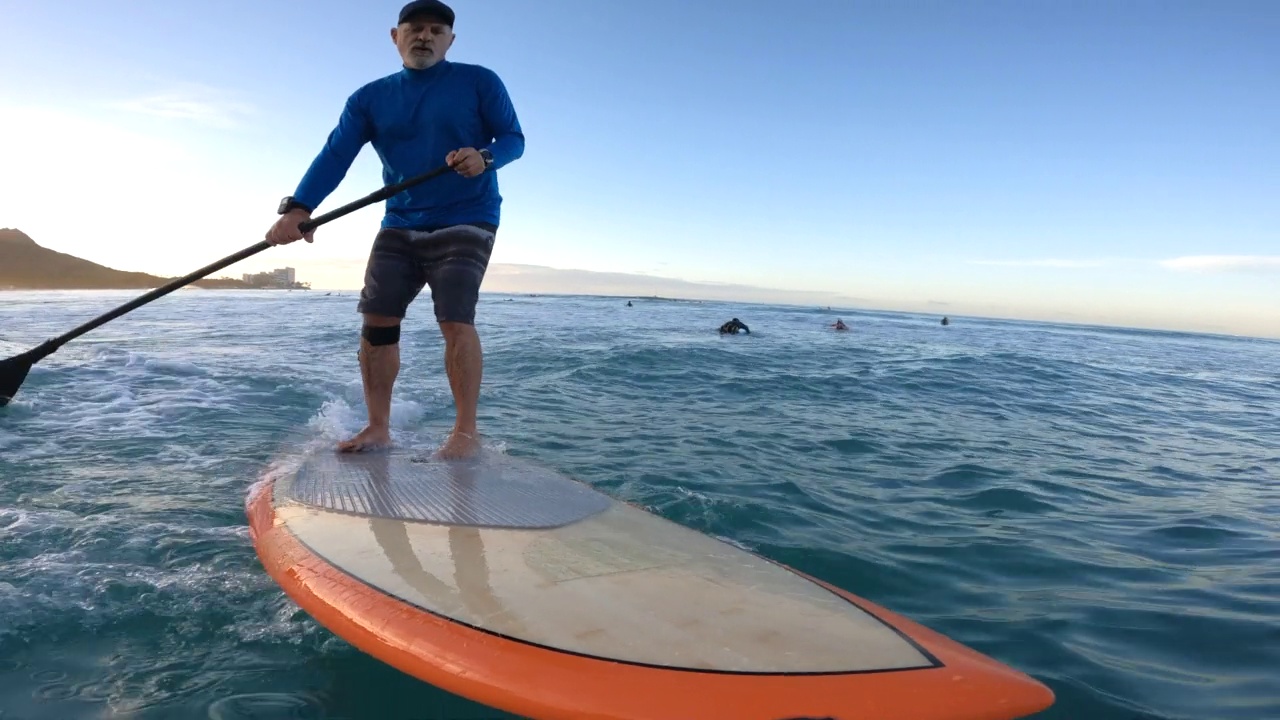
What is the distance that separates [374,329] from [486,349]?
8383 mm

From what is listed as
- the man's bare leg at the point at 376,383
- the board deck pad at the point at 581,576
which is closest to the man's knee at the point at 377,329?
the man's bare leg at the point at 376,383

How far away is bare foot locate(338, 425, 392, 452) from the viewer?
13.1 ft

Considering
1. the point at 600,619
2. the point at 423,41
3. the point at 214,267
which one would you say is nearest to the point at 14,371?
the point at 214,267

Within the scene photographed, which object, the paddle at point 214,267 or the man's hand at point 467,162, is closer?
the man's hand at point 467,162

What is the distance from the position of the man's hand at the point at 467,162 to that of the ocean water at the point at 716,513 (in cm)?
196

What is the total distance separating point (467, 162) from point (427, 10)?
3.32ft

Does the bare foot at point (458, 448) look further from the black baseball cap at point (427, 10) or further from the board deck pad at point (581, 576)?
the black baseball cap at point (427, 10)

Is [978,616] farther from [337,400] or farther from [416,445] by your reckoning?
[337,400]

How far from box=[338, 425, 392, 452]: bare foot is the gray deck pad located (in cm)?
11

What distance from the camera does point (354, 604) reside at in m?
1.97

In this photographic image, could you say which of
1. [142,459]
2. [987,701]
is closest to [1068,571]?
[987,701]

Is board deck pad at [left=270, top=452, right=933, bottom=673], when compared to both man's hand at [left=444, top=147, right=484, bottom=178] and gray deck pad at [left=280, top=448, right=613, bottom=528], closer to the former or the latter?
gray deck pad at [left=280, top=448, right=613, bottom=528]

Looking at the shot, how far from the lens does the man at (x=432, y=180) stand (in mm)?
3729

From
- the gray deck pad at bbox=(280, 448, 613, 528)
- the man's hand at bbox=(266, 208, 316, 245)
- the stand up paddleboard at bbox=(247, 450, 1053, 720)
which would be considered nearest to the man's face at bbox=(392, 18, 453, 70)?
the man's hand at bbox=(266, 208, 316, 245)
